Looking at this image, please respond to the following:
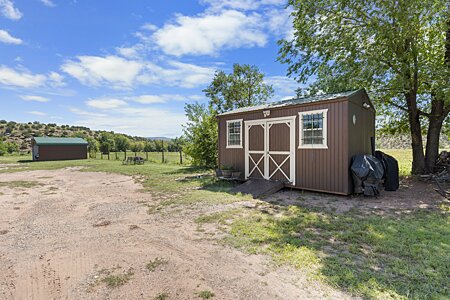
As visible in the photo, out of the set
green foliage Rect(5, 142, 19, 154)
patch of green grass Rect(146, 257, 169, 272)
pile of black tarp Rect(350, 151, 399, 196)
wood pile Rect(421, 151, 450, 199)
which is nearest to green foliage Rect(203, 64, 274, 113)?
wood pile Rect(421, 151, 450, 199)

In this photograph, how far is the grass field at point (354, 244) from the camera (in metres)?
2.21

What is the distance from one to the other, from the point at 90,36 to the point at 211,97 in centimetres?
1034

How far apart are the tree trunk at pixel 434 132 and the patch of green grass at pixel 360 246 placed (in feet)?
18.5

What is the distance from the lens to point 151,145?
2975 centimetres

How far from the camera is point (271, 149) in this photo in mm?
7398

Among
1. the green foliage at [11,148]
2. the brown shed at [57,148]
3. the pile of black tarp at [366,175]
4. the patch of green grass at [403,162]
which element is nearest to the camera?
the pile of black tarp at [366,175]

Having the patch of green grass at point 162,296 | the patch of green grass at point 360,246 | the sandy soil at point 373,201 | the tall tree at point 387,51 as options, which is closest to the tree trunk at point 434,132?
the tall tree at point 387,51

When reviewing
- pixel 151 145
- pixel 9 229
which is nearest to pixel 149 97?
pixel 151 145

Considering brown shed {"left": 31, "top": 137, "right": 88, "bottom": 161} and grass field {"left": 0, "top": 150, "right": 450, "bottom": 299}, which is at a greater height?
brown shed {"left": 31, "top": 137, "right": 88, "bottom": 161}

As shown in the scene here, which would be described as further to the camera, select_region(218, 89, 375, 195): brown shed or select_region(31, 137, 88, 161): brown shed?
select_region(31, 137, 88, 161): brown shed

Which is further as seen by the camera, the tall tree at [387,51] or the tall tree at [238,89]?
the tall tree at [238,89]

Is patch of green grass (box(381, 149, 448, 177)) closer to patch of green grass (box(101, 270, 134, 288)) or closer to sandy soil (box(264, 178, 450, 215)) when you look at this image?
sandy soil (box(264, 178, 450, 215))

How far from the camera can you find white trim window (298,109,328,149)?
622cm

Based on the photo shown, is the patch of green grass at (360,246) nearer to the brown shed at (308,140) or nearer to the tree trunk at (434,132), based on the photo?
the brown shed at (308,140)
